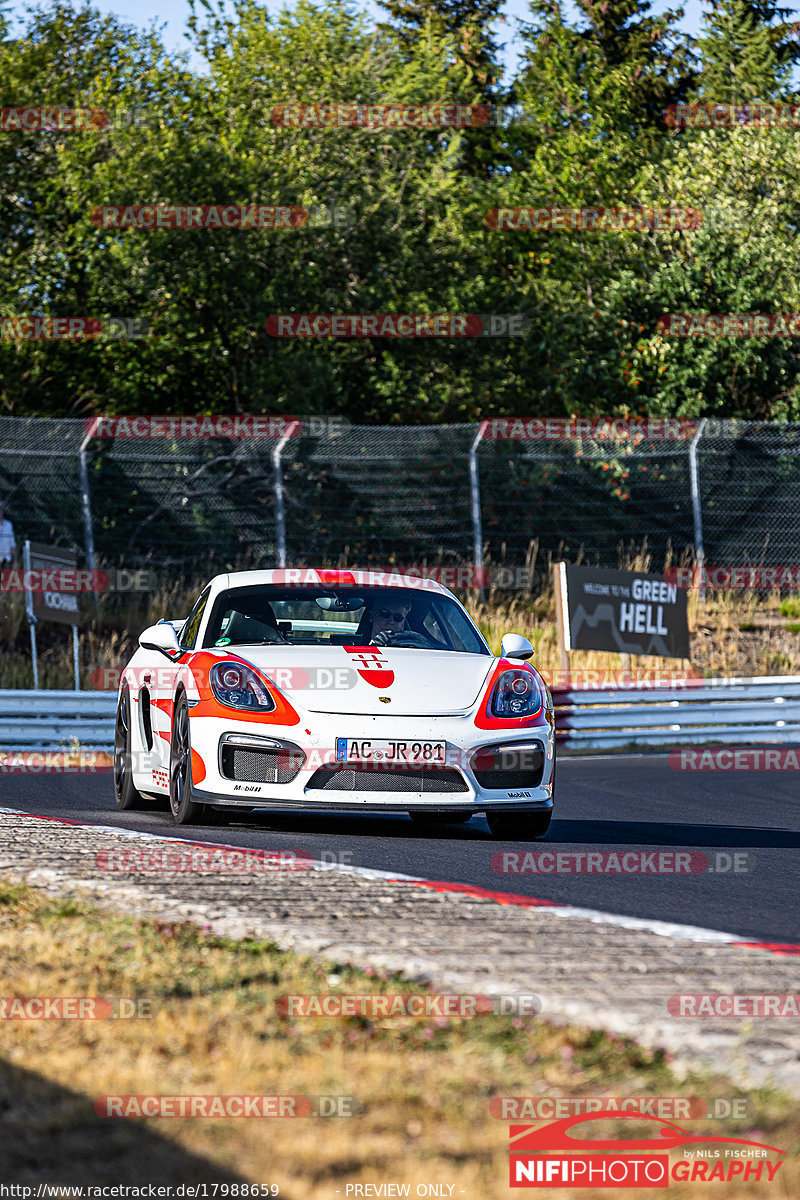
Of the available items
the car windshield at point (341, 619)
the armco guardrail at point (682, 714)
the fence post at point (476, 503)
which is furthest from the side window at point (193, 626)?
the fence post at point (476, 503)

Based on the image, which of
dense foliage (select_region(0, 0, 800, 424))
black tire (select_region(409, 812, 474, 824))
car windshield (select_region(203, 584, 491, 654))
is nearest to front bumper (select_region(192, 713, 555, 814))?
car windshield (select_region(203, 584, 491, 654))

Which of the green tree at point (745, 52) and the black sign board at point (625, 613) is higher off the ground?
the green tree at point (745, 52)

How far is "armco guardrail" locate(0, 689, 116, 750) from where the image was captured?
1403 cm

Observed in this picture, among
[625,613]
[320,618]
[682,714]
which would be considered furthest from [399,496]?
[320,618]

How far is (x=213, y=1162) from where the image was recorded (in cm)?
284

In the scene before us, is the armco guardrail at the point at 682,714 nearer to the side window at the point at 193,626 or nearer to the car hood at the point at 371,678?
the side window at the point at 193,626

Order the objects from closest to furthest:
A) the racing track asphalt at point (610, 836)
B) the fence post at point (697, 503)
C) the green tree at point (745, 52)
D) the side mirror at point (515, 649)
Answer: the racing track asphalt at point (610, 836) → the side mirror at point (515, 649) → the fence post at point (697, 503) → the green tree at point (745, 52)

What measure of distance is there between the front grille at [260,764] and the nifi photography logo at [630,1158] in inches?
184

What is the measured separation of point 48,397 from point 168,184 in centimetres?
407

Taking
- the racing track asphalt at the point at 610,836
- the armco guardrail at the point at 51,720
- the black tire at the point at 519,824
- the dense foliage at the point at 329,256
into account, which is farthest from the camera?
the dense foliage at the point at 329,256

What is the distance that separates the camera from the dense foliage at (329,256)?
26.8 m

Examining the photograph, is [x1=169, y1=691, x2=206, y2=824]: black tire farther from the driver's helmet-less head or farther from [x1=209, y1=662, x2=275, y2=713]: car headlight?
the driver's helmet-less head

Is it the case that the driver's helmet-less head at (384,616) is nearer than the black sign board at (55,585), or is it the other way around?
the driver's helmet-less head at (384,616)

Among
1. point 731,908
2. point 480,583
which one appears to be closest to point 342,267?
point 480,583
